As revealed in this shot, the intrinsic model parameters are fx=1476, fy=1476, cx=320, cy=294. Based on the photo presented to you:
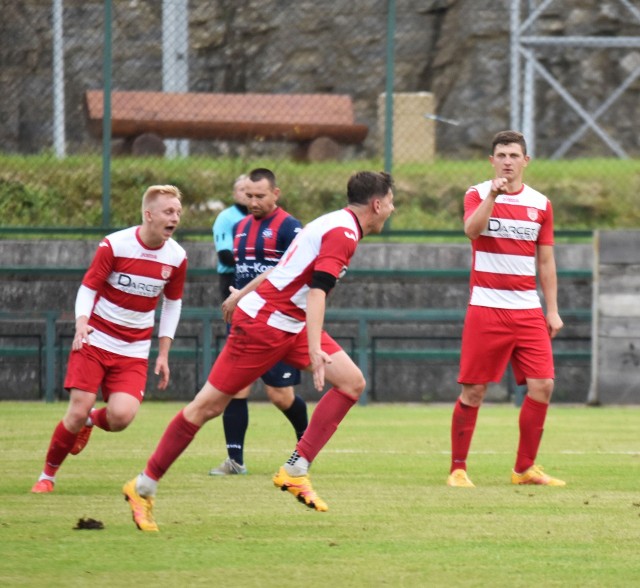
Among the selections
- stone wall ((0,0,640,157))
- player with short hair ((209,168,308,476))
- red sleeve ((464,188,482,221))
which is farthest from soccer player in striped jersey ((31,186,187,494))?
stone wall ((0,0,640,157))

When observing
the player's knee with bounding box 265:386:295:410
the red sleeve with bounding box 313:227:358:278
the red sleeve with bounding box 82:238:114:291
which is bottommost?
the player's knee with bounding box 265:386:295:410

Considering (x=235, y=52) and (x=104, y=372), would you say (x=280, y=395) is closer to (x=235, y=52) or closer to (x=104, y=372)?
(x=104, y=372)

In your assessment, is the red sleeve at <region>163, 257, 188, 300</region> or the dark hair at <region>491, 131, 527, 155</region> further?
the dark hair at <region>491, 131, 527, 155</region>

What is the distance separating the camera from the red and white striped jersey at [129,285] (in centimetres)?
856

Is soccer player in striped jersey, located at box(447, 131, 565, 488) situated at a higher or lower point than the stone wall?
lower

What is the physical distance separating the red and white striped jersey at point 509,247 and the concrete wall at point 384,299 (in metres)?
7.68

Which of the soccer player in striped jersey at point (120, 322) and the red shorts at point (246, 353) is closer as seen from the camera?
the red shorts at point (246, 353)

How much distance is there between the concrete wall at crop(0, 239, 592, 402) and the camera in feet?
55.4

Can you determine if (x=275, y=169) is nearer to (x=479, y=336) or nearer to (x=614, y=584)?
(x=479, y=336)

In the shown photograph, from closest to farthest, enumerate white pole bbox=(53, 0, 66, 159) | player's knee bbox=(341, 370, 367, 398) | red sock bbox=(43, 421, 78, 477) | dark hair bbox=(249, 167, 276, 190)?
1. player's knee bbox=(341, 370, 367, 398)
2. red sock bbox=(43, 421, 78, 477)
3. dark hair bbox=(249, 167, 276, 190)
4. white pole bbox=(53, 0, 66, 159)

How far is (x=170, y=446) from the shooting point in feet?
23.2

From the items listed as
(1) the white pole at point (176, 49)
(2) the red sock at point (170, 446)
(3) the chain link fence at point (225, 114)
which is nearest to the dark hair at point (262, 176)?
(2) the red sock at point (170, 446)

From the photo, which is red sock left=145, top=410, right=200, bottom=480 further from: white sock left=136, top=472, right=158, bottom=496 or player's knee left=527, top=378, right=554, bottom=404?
player's knee left=527, top=378, right=554, bottom=404

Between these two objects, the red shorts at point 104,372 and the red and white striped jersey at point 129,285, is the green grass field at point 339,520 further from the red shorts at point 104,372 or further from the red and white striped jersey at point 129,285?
the red and white striped jersey at point 129,285
